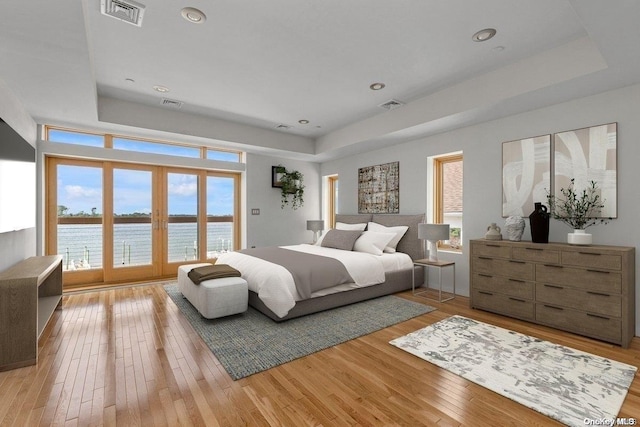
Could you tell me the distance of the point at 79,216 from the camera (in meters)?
4.52

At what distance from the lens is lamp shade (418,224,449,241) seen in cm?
401

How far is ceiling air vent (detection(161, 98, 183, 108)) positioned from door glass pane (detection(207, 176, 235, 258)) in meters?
1.64

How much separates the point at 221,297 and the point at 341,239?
226cm

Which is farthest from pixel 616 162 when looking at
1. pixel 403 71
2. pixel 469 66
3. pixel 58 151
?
pixel 58 151

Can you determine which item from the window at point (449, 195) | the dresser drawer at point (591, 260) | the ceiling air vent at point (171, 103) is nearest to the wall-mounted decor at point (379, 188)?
the window at point (449, 195)

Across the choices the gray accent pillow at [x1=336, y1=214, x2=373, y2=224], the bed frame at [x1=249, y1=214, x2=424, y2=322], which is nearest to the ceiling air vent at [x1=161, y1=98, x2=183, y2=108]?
the bed frame at [x1=249, y1=214, x2=424, y2=322]

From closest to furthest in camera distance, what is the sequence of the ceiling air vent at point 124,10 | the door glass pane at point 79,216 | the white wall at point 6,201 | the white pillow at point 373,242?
the ceiling air vent at point 124,10 < the white wall at point 6,201 < the door glass pane at point 79,216 < the white pillow at point 373,242

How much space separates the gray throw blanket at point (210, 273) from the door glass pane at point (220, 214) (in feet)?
7.07

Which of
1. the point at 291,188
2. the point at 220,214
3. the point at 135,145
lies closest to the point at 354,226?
the point at 291,188

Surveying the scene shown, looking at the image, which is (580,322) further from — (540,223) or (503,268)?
(540,223)

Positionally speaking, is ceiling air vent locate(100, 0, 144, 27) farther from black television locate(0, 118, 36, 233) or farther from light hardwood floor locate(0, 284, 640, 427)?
light hardwood floor locate(0, 284, 640, 427)

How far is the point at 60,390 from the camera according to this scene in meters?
1.98

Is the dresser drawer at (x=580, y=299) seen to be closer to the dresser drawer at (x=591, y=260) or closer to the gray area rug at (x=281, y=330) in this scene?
the dresser drawer at (x=591, y=260)

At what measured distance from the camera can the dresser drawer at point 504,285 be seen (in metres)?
3.18
